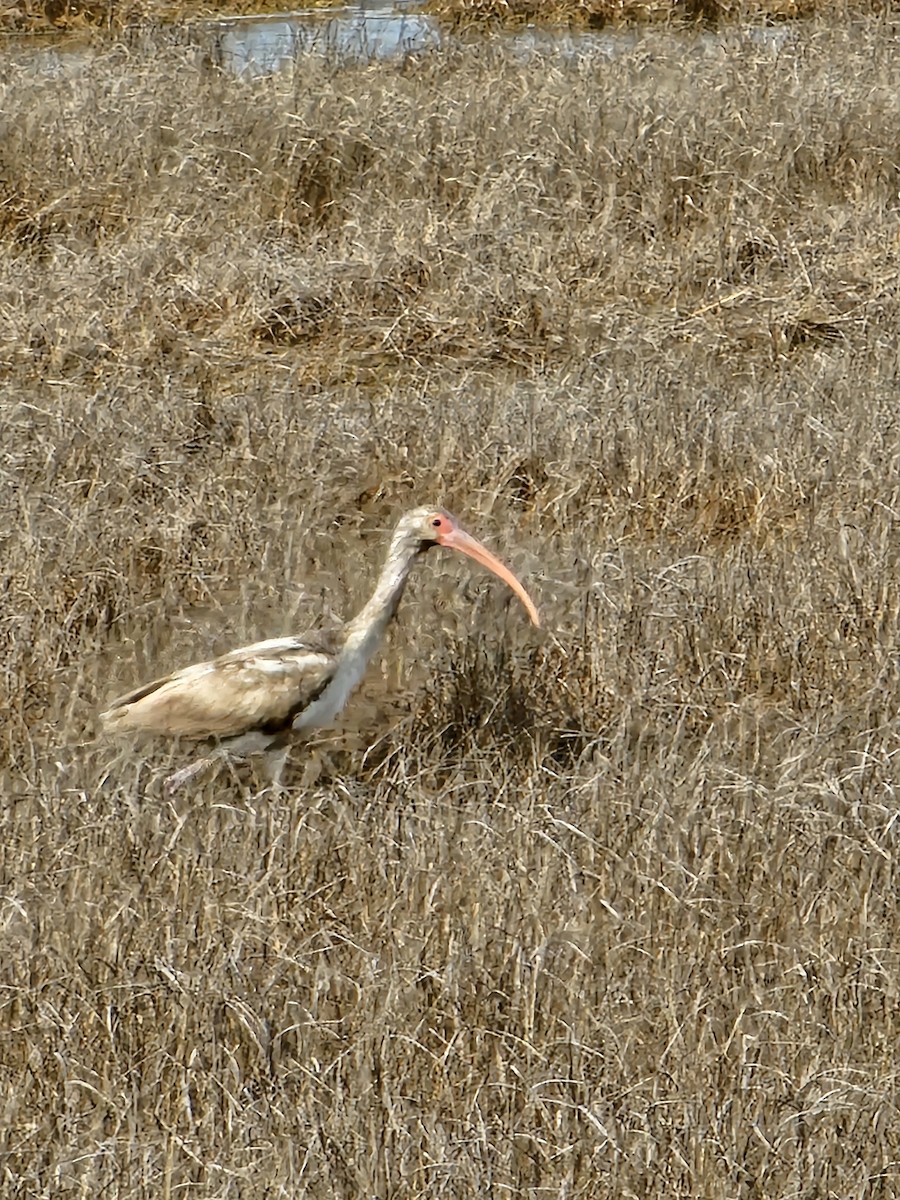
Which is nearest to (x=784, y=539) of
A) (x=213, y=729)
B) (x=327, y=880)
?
(x=213, y=729)

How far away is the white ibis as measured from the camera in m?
5.05

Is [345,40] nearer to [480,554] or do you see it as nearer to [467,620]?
[467,620]

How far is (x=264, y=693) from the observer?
503 cm

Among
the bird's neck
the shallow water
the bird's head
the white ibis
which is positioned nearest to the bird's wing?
the white ibis

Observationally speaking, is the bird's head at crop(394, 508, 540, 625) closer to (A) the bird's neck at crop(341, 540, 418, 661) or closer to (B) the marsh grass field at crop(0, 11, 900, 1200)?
(A) the bird's neck at crop(341, 540, 418, 661)

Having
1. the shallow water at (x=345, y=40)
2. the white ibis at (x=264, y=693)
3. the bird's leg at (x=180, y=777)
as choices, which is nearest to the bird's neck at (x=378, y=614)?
the white ibis at (x=264, y=693)

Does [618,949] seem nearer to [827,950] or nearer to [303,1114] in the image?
[827,950]

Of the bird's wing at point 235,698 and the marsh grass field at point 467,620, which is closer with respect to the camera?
the marsh grass field at point 467,620

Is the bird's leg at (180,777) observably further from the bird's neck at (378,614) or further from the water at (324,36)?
the water at (324,36)

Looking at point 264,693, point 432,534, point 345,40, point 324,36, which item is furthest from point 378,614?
point 345,40

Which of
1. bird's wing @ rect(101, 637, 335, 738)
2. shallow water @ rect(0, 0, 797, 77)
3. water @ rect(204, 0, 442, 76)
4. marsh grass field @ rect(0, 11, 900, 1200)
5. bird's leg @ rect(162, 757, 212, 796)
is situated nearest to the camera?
marsh grass field @ rect(0, 11, 900, 1200)

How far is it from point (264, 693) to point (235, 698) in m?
0.08

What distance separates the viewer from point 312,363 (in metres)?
8.52

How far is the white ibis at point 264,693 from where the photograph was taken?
16.6ft
